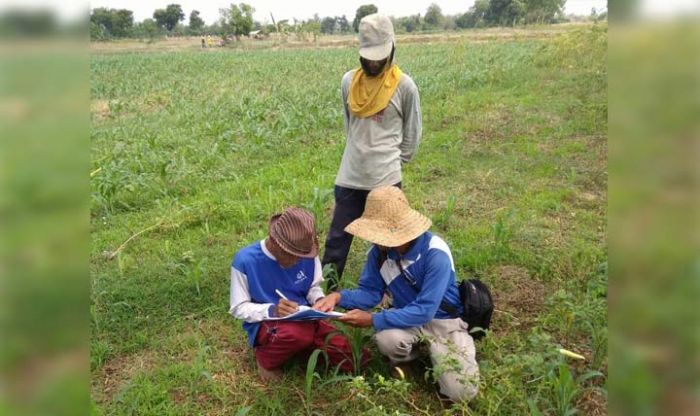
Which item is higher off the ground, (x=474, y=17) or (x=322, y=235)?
(x=474, y=17)

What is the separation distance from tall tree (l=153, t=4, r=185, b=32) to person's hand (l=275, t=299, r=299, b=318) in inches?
2015

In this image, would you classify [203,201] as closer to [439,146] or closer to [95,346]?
[95,346]

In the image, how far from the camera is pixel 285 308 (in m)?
2.55

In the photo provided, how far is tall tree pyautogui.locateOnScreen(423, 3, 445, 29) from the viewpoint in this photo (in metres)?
42.5

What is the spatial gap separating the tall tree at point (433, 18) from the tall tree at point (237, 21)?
551 inches

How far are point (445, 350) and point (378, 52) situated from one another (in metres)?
1.54

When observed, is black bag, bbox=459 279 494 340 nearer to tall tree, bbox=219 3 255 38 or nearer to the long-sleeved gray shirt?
the long-sleeved gray shirt

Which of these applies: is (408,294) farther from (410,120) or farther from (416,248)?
(410,120)

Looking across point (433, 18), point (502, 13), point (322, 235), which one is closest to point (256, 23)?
point (433, 18)

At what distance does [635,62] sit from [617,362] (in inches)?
10.6

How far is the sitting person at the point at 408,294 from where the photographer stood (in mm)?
2430

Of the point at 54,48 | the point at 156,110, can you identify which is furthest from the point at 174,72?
the point at 54,48

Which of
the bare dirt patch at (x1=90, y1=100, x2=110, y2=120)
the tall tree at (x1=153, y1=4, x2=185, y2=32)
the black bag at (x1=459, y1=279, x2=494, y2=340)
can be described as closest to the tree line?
the tall tree at (x1=153, y1=4, x2=185, y2=32)

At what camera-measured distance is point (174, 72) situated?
19.4m
